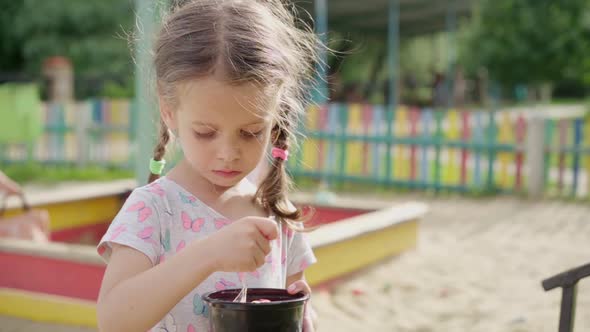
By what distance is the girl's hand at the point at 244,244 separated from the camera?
1312 millimetres

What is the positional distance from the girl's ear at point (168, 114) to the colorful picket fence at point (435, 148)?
23.1 feet

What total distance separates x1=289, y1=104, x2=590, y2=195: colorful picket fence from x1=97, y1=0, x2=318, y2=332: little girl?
701 centimetres

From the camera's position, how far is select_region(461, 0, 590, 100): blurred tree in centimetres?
1345

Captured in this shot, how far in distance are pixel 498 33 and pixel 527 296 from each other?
411 inches

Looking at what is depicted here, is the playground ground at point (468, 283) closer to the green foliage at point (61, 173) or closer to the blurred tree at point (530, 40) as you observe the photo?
the green foliage at point (61, 173)

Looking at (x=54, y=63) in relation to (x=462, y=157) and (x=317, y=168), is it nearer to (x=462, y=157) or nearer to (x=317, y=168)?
(x=317, y=168)

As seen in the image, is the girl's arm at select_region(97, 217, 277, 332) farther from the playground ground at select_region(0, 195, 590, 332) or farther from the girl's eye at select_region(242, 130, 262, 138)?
the playground ground at select_region(0, 195, 590, 332)

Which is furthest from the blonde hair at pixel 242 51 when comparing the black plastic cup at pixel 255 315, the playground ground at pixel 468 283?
the playground ground at pixel 468 283

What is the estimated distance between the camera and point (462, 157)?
8805 millimetres

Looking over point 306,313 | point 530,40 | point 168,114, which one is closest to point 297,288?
point 306,313

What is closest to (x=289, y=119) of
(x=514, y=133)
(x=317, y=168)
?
(x=514, y=133)

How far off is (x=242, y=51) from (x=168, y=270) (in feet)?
1.38

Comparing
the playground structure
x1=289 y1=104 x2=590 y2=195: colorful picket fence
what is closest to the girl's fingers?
the playground structure

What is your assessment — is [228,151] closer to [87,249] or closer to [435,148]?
[87,249]
